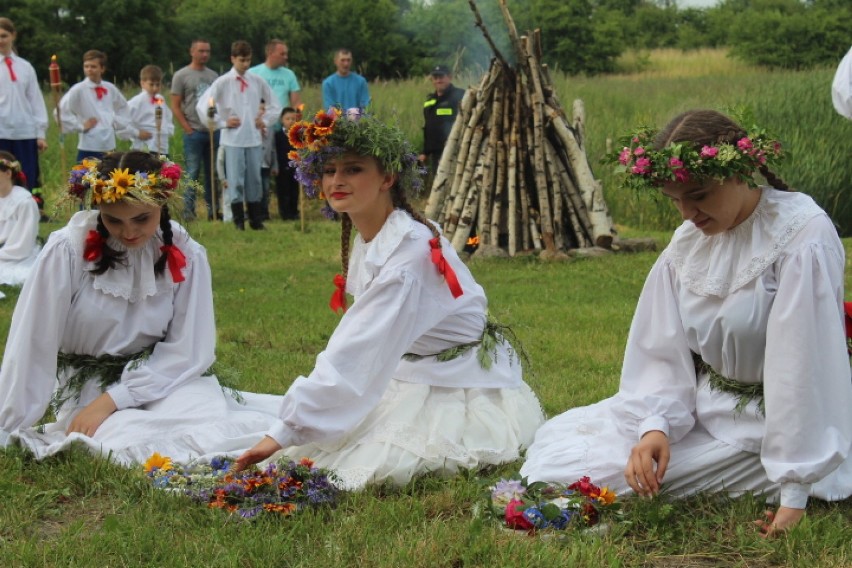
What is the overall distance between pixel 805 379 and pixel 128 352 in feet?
9.54

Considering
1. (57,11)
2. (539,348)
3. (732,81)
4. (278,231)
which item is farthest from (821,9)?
(539,348)

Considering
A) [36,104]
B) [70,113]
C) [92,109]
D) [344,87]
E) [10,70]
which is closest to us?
[10,70]

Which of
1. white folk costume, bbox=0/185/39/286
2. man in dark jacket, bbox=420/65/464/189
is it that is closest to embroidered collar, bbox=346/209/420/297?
white folk costume, bbox=0/185/39/286

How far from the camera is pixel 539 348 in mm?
7113

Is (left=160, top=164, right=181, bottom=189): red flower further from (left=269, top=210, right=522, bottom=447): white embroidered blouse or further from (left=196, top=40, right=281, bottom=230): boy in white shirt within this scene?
(left=196, top=40, right=281, bottom=230): boy in white shirt

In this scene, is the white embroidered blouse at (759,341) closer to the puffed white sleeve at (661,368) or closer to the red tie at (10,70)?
the puffed white sleeve at (661,368)

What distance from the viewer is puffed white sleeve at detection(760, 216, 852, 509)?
3.72m

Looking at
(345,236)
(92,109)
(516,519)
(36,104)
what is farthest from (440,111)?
(516,519)

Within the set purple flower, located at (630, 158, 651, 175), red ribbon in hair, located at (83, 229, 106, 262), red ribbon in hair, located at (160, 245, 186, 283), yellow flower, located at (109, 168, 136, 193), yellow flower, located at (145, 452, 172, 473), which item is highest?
purple flower, located at (630, 158, 651, 175)

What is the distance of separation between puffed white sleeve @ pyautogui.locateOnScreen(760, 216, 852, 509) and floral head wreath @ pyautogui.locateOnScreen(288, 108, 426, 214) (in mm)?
1621

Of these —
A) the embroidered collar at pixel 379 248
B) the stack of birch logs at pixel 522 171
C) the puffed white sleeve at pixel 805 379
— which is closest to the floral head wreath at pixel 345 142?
the embroidered collar at pixel 379 248

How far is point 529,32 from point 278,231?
13.3 ft

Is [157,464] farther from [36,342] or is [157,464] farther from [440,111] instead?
[440,111]

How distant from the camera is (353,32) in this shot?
33.7 m
